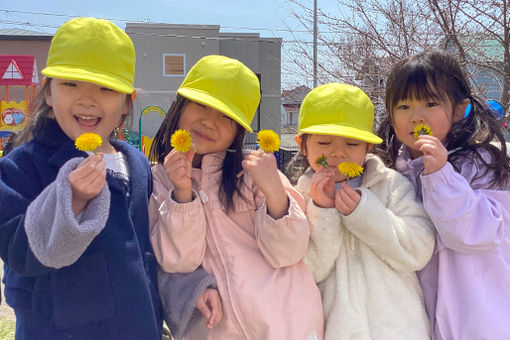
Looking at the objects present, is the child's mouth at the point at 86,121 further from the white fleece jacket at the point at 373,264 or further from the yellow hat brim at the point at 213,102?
the white fleece jacket at the point at 373,264

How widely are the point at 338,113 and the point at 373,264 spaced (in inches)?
24.7

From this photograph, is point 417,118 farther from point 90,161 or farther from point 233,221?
point 90,161

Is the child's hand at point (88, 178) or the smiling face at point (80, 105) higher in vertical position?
the smiling face at point (80, 105)

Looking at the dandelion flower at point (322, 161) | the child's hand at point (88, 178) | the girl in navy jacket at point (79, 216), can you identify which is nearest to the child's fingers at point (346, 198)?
the dandelion flower at point (322, 161)

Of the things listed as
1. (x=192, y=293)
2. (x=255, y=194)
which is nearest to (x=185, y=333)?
(x=192, y=293)

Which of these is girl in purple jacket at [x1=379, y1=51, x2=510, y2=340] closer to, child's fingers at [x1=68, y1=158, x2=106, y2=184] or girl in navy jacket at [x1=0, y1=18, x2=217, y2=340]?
girl in navy jacket at [x1=0, y1=18, x2=217, y2=340]

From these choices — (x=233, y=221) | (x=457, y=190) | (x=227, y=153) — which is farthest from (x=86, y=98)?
(x=457, y=190)

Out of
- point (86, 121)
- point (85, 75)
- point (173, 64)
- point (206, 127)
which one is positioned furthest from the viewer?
point (173, 64)

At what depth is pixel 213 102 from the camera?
167 centimetres

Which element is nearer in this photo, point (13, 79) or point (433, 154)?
point (433, 154)

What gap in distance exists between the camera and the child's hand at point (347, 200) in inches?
64.7

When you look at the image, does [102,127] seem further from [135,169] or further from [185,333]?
[185,333]

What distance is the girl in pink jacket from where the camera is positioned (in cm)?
159

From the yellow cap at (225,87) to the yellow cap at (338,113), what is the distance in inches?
9.9
